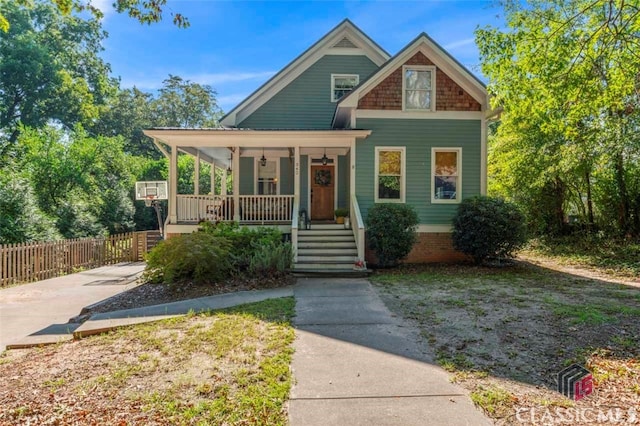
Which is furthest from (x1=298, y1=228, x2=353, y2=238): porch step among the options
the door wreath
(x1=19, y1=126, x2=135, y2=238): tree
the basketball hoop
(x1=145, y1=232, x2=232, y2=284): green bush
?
(x1=19, y1=126, x2=135, y2=238): tree

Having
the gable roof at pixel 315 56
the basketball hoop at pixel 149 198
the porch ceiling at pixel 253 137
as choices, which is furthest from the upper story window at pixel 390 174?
the basketball hoop at pixel 149 198

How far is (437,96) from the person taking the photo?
11875 millimetres

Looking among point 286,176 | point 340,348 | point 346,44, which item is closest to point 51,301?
point 340,348

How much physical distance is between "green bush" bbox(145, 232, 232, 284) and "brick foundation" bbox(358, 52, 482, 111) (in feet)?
22.2

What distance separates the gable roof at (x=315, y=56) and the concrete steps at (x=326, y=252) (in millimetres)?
6200

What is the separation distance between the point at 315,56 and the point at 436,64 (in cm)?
520

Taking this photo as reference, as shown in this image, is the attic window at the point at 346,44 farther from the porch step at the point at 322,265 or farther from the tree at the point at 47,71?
the tree at the point at 47,71

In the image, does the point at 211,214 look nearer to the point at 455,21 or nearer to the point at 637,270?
the point at 455,21

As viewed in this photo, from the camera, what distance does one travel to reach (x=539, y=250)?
15477 millimetres

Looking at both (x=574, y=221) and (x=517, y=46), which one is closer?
(x=517, y=46)

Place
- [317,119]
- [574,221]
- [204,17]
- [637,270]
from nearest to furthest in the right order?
[204,17]
[637,270]
[317,119]
[574,221]

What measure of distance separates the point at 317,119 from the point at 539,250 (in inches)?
443

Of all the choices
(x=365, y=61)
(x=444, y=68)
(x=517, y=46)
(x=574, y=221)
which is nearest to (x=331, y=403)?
(x=517, y=46)

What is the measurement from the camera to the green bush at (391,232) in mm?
10234
